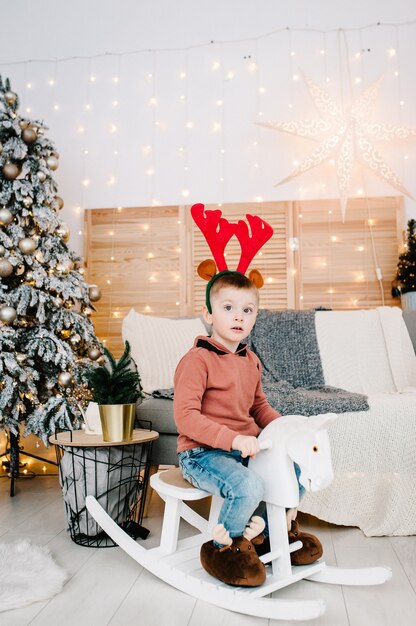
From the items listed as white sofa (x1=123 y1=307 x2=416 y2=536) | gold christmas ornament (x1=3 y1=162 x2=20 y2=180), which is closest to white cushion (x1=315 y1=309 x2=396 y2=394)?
white sofa (x1=123 y1=307 x2=416 y2=536)

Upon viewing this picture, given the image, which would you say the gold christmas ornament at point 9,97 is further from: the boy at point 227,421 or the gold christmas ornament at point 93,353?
the boy at point 227,421

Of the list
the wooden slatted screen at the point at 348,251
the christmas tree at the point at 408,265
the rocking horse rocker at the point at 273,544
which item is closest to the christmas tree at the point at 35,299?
the rocking horse rocker at the point at 273,544

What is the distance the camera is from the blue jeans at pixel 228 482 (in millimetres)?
1234

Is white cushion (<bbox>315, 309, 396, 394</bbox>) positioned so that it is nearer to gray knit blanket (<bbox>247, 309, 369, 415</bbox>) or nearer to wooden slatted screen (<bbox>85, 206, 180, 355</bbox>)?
gray knit blanket (<bbox>247, 309, 369, 415</bbox>)

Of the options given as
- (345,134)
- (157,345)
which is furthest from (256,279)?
(345,134)

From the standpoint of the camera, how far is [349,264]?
133 inches

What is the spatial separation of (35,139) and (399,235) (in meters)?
2.20

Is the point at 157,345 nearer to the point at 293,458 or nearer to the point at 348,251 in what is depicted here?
the point at 293,458

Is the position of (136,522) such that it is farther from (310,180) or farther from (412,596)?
(310,180)

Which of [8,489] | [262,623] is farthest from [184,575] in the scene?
[8,489]

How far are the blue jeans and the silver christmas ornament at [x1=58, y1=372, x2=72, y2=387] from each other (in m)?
1.23

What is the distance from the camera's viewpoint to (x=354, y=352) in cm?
246

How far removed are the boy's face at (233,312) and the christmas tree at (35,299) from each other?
43.4 inches

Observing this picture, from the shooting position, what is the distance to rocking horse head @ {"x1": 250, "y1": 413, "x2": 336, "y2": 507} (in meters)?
1.21
